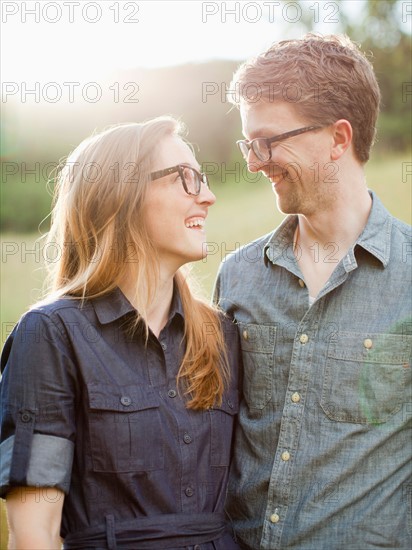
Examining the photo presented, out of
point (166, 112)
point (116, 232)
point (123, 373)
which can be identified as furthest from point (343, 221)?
point (166, 112)

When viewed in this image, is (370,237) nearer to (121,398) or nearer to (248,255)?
(248,255)

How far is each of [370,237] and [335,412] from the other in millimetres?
569

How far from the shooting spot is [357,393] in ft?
7.92

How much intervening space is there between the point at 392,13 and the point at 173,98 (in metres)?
4.43

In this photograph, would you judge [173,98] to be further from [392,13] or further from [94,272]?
[94,272]

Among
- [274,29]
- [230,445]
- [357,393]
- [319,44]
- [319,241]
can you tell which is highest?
[274,29]

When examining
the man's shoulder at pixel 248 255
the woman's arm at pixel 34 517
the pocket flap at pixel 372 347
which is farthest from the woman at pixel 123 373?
the pocket flap at pixel 372 347

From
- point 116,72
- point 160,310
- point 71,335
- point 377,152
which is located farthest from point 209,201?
point 377,152

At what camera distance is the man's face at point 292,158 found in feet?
8.77

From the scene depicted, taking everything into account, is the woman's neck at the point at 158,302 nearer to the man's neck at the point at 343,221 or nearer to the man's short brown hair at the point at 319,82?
the man's neck at the point at 343,221

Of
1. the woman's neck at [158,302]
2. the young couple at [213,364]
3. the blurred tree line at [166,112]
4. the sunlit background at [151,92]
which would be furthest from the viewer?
the blurred tree line at [166,112]

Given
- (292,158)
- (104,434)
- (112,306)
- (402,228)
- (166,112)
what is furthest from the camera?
(166,112)

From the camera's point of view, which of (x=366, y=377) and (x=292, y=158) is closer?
(x=366, y=377)

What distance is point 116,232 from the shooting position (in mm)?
2443
